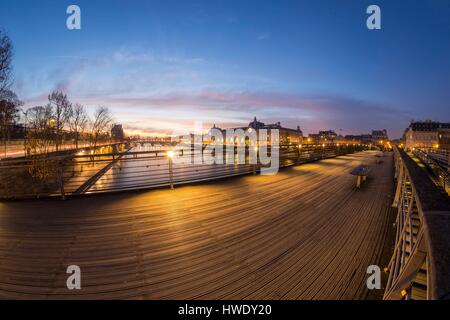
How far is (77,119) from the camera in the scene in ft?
122

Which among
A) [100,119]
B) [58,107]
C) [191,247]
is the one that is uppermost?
[100,119]

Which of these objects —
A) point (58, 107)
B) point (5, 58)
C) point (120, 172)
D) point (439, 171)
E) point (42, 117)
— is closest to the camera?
point (439, 171)

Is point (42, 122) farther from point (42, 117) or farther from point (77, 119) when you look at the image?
point (77, 119)

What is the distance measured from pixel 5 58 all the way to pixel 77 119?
25703mm

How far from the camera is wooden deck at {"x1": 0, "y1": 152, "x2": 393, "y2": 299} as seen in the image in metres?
2.25

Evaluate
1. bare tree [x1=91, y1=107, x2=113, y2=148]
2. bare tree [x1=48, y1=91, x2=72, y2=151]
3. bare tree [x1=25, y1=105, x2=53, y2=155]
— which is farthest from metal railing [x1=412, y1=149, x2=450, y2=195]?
bare tree [x1=91, y1=107, x2=113, y2=148]

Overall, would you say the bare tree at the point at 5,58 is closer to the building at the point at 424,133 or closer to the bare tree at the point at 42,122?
the bare tree at the point at 42,122

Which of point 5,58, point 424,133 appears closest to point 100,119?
point 5,58

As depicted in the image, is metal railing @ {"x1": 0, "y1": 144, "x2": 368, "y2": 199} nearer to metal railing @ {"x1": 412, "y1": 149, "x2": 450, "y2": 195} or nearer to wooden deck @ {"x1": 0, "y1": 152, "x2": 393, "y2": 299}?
wooden deck @ {"x1": 0, "y1": 152, "x2": 393, "y2": 299}

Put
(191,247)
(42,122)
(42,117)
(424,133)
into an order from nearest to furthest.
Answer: (191,247), (42,122), (42,117), (424,133)

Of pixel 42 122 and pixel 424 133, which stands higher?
pixel 424 133

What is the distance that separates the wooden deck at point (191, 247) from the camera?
2.25 metres

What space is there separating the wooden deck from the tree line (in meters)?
16.2
